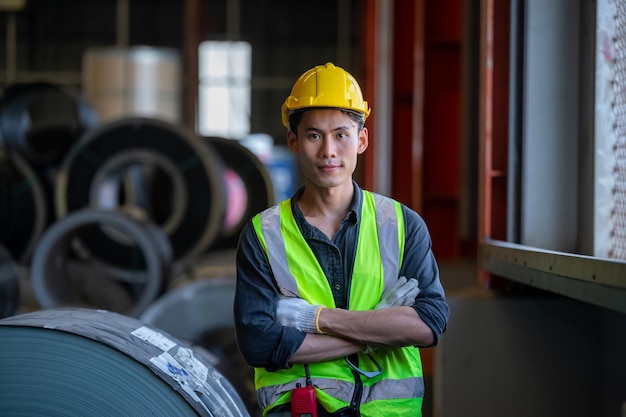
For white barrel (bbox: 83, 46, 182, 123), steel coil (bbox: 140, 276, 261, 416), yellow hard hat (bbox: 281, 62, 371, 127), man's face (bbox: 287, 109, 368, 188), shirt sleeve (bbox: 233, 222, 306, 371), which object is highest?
white barrel (bbox: 83, 46, 182, 123)

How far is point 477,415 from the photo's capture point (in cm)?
370

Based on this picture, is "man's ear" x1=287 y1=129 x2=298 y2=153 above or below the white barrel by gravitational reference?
below

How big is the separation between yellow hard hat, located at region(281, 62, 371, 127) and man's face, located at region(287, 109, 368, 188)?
0.08 feet

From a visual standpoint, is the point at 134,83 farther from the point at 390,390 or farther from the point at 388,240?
the point at 390,390

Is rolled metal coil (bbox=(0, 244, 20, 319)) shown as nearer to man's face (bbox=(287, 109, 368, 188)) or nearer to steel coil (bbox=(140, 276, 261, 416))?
steel coil (bbox=(140, 276, 261, 416))

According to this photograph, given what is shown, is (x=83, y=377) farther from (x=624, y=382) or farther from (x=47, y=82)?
(x=47, y=82)

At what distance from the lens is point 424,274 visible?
2.10 metres

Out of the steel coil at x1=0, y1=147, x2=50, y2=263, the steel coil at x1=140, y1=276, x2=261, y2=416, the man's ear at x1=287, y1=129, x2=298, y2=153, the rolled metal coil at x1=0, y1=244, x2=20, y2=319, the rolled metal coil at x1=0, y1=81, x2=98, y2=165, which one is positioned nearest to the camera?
the man's ear at x1=287, y1=129, x2=298, y2=153

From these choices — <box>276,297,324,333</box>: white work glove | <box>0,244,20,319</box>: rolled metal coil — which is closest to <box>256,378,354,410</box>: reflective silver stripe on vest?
<box>276,297,324,333</box>: white work glove

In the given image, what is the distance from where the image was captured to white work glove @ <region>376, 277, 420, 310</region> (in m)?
2.06

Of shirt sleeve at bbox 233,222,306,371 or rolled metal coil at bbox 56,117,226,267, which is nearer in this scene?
shirt sleeve at bbox 233,222,306,371

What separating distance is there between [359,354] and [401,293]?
19cm

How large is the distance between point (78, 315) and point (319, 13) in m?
17.6

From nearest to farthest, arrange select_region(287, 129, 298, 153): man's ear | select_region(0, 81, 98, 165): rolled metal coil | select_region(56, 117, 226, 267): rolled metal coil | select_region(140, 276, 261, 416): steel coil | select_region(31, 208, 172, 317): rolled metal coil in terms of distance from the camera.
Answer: select_region(287, 129, 298, 153): man's ear, select_region(140, 276, 261, 416): steel coil, select_region(31, 208, 172, 317): rolled metal coil, select_region(56, 117, 226, 267): rolled metal coil, select_region(0, 81, 98, 165): rolled metal coil
